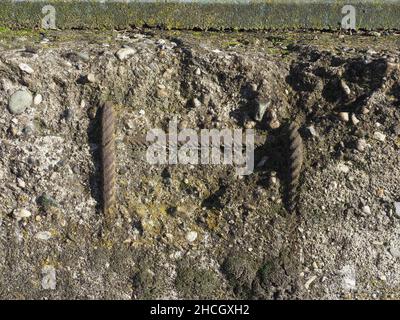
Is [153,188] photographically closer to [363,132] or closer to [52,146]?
[52,146]

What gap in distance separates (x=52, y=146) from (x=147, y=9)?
Result: 2.79ft

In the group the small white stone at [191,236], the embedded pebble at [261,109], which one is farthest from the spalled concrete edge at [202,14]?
the small white stone at [191,236]

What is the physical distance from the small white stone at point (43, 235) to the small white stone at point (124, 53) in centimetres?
84

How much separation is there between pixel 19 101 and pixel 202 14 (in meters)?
0.99

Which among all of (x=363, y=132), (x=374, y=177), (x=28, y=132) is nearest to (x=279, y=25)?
(x=363, y=132)

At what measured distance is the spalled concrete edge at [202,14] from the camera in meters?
2.70

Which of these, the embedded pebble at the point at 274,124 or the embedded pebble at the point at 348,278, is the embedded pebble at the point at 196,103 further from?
the embedded pebble at the point at 348,278

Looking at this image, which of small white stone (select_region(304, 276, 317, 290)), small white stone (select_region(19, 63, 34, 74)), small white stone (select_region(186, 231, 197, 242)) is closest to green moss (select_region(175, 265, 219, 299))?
small white stone (select_region(186, 231, 197, 242))

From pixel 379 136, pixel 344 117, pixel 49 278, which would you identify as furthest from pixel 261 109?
pixel 49 278

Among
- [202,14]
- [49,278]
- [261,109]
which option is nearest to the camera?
[49,278]

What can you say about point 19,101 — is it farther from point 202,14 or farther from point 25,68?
point 202,14

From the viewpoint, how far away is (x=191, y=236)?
2426mm

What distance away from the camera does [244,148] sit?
2480 mm

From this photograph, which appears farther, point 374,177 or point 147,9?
point 147,9
